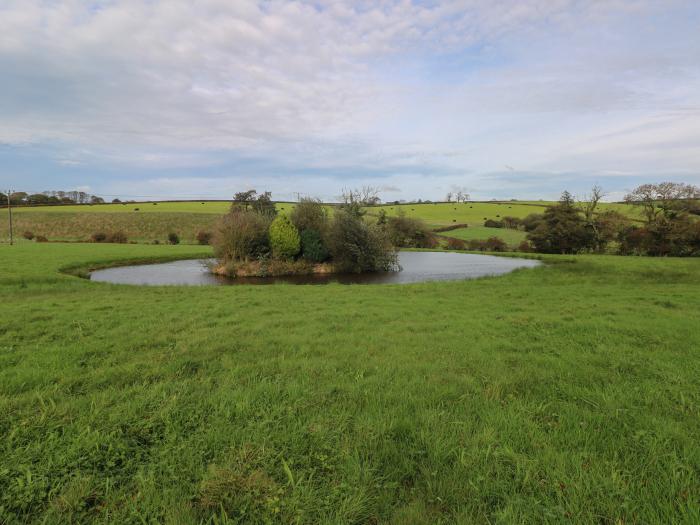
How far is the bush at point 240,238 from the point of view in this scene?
74.5ft

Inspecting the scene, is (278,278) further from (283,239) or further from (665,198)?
(665,198)

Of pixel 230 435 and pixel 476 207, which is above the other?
pixel 476 207

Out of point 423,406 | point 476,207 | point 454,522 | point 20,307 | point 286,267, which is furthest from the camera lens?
point 476,207

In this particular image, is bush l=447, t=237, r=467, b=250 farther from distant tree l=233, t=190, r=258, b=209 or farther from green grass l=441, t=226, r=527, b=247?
distant tree l=233, t=190, r=258, b=209

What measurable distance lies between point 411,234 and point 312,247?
87.2 feet

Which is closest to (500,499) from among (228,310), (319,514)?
(319,514)

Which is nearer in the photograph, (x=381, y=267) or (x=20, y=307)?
(x=20, y=307)

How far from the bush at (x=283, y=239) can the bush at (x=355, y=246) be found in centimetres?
230

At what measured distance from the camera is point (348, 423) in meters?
3.42

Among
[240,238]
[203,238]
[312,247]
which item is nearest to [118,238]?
[203,238]

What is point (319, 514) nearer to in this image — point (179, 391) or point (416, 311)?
point (179, 391)

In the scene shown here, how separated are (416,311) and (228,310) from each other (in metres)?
5.05

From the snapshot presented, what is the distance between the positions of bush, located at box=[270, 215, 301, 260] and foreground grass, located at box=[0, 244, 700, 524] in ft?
51.7

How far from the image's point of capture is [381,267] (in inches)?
952
